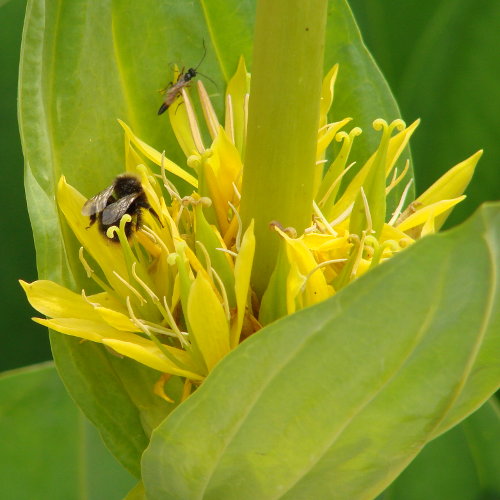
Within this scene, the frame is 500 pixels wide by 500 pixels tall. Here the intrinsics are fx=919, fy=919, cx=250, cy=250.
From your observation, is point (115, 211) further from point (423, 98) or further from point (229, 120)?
point (423, 98)

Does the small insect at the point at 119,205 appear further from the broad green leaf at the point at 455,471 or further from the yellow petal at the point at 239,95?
the broad green leaf at the point at 455,471

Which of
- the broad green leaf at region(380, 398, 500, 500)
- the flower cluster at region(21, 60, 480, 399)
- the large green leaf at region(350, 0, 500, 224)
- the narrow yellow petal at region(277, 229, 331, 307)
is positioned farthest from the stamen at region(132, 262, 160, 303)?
the large green leaf at region(350, 0, 500, 224)

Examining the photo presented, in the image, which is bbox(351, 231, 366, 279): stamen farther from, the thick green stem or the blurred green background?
the blurred green background

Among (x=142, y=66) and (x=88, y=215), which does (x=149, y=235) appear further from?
(x=142, y=66)

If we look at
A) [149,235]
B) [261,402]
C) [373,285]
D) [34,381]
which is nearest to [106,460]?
[34,381]

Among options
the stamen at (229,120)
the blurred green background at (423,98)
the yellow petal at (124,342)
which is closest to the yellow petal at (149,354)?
the yellow petal at (124,342)

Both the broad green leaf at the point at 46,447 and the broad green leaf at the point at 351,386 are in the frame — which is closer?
the broad green leaf at the point at 351,386

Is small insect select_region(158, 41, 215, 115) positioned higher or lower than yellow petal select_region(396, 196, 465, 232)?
higher
